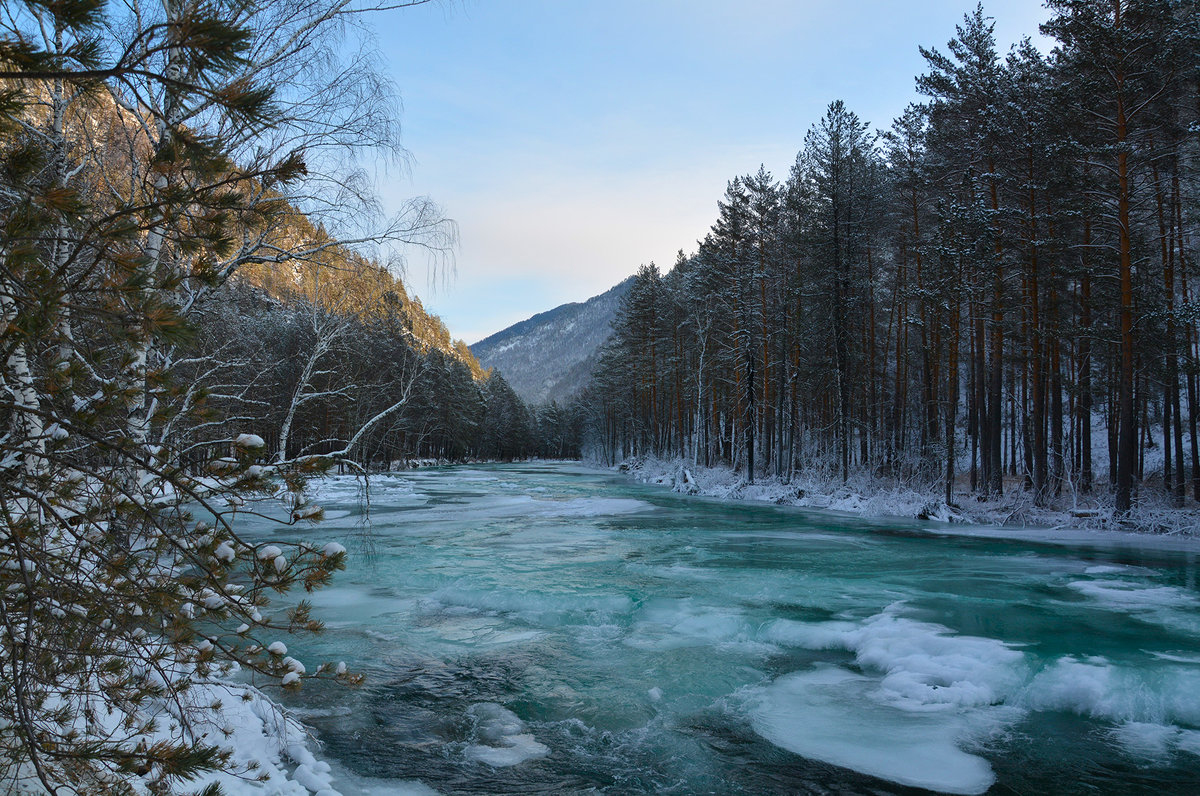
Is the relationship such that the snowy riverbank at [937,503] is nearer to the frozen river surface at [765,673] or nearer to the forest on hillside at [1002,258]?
the forest on hillside at [1002,258]

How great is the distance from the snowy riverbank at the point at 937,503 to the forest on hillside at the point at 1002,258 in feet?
1.66

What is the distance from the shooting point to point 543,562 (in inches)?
484

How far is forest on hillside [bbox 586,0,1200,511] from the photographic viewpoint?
1516cm

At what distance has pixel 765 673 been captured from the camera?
6.73 m

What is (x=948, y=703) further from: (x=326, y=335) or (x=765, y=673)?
(x=326, y=335)

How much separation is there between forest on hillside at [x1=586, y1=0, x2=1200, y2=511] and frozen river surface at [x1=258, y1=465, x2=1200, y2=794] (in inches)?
296

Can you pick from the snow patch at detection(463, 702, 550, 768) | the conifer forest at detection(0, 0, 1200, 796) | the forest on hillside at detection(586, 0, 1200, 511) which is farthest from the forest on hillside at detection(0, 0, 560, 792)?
the forest on hillside at detection(586, 0, 1200, 511)

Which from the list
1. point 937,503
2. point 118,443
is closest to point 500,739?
point 118,443

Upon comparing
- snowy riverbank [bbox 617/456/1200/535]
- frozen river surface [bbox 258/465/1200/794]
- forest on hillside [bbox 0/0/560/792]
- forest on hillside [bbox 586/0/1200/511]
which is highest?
forest on hillside [bbox 586/0/1200/511]

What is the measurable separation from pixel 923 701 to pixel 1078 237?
64.0 ft

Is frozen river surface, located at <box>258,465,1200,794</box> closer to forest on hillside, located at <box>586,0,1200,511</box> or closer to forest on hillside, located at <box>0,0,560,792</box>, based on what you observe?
forest on hillside, located at <box>0,0,560,792</box>

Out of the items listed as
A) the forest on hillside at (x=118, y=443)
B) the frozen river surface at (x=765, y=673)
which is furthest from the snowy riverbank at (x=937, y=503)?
the forest on hillside at (x=118, y=443)

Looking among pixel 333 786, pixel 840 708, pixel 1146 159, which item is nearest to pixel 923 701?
pixel 840 708

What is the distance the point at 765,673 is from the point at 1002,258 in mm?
16331
